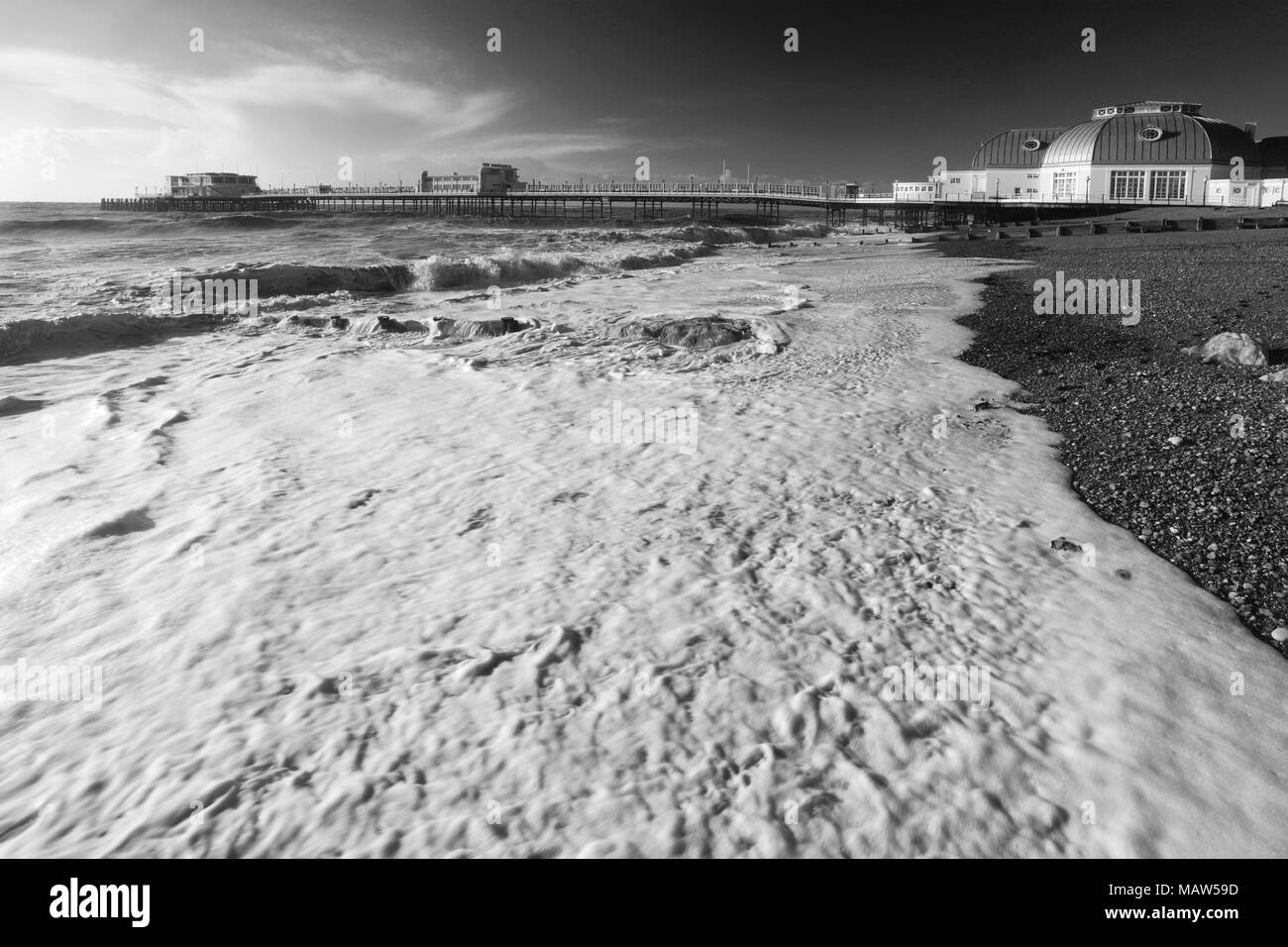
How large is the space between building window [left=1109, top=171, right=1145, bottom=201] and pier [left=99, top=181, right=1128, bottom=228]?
801cm

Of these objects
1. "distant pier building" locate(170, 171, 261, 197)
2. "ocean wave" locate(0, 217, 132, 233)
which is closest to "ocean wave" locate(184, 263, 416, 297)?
"ocean wave" locate(0, 217, 132, 233)

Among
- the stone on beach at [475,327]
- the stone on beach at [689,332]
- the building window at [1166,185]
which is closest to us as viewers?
the stone on beach at [689,332]

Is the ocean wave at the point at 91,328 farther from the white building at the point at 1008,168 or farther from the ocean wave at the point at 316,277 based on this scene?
the white building at the point at 1008,168

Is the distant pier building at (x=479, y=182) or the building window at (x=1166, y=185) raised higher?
the distant pier building at (x=479, y=182)

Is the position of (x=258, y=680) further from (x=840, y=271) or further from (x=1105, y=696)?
(x=840, y=271)

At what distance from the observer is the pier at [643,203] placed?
214ft

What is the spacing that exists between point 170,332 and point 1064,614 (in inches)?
543

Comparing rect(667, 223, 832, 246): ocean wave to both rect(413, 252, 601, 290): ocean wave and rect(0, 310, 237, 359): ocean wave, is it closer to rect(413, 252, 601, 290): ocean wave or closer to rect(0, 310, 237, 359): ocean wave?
rect(413, 252, 601, 290): ocean wave

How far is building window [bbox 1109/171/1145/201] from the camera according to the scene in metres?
63.8

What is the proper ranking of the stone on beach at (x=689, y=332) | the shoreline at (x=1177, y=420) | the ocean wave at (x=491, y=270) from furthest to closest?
the ocean wave at (x=491, y=270) < the stone on beach at (x=689, y=332) < the shoreline at (x=1177, y=420)

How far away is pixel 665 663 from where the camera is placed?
11.8 feet

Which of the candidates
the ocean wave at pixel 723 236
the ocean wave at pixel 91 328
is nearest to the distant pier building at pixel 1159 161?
the ocean wave at pixel 723 236

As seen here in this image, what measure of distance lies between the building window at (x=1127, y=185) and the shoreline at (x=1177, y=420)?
60.9 meters

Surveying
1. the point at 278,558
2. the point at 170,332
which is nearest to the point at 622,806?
the point at 278,558
